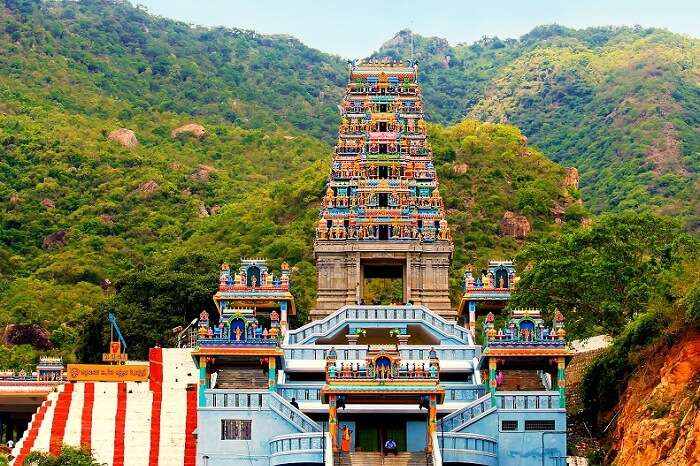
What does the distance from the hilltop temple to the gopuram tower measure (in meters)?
0.06

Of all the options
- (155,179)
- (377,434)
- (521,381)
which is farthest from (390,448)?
(155,179)

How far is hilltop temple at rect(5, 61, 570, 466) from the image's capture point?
39156 mm

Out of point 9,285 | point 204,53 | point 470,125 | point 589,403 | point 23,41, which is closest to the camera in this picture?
point 589,403

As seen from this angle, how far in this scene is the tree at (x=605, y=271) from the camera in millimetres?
45656

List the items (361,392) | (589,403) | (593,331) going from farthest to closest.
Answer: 1. (593,331)
2. (589,403)
3. (361,392)

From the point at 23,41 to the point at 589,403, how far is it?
82669mm

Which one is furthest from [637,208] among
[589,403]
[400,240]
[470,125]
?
[589,403]

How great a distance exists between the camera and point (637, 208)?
90938 millimetres

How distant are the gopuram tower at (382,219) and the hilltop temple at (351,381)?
0.06 meters

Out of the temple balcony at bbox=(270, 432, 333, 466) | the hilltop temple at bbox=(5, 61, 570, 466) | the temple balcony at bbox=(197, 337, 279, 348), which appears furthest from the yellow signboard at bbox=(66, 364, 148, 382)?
the temple balcony at bbox=(270, 432, 333, 466)

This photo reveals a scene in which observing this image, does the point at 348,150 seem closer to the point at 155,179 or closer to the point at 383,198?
the point at 383,198

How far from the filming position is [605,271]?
46188 millimetres

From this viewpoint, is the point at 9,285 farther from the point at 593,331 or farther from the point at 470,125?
the point at 593,331

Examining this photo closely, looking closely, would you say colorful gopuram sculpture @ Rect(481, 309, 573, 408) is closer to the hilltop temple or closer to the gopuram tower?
the hilltop temple
